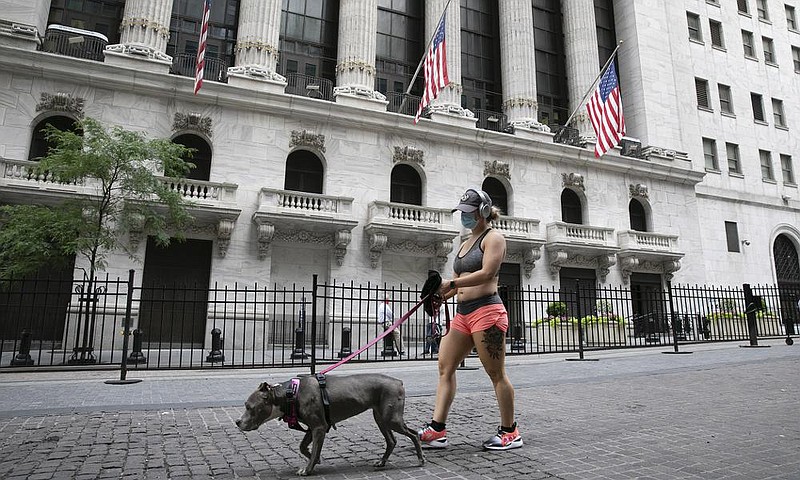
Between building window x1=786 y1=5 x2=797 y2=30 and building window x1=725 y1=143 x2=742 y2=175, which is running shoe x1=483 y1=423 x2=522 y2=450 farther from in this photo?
building window x1=786 y1=5 x2=797 y2=30

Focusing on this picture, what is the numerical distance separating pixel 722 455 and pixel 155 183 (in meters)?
15.1

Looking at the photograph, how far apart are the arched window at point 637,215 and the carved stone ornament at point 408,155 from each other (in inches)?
540

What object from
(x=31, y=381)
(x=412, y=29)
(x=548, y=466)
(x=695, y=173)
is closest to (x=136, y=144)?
(x=31, y=381)

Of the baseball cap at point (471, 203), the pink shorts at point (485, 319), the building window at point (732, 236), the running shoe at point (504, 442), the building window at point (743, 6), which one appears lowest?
the running shoe at point (504, 442)

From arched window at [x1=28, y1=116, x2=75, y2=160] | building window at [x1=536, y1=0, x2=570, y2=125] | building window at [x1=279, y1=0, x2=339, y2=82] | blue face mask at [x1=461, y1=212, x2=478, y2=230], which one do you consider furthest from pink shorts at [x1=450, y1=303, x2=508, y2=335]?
building window at [x1=536, y1=0, x2=570, y2=125]

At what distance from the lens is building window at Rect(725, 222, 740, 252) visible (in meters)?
32.0

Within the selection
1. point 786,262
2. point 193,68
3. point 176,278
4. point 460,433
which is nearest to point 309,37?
point 193,68

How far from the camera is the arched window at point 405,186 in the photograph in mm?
23719

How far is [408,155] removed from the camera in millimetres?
23469

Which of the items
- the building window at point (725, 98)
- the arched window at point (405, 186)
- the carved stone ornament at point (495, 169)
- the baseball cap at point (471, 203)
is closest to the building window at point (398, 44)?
the arched window at point (405, 186)

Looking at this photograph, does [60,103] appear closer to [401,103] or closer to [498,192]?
[401,103]

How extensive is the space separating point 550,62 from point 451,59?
8.70 m

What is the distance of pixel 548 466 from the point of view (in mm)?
3801

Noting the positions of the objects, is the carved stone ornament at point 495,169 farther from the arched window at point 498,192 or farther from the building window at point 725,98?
the building window at point 725,98
